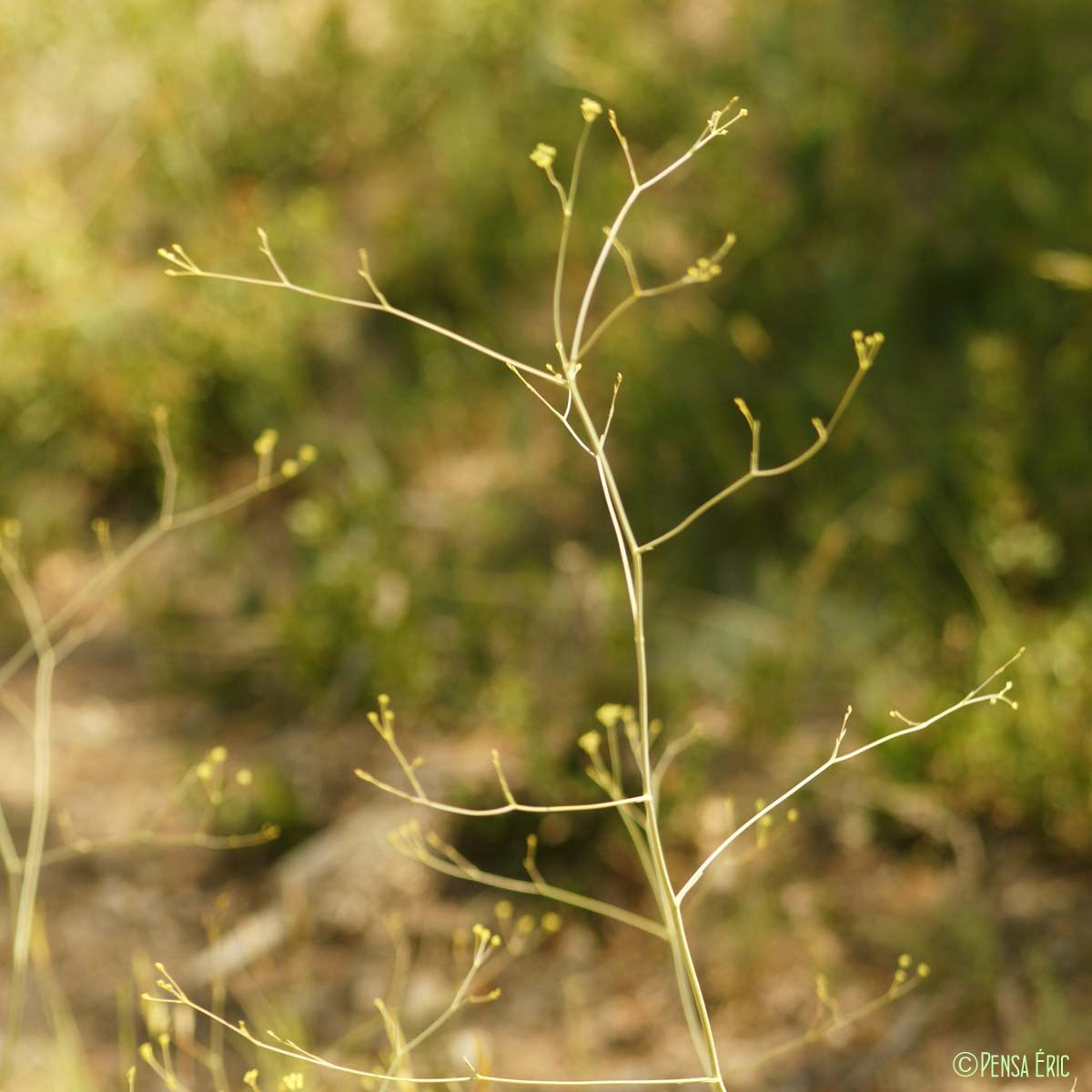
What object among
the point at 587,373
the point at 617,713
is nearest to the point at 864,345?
the point at 617,713

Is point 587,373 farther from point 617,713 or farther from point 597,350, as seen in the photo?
point 617,713

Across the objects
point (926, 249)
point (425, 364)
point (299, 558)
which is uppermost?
point (926, 249)

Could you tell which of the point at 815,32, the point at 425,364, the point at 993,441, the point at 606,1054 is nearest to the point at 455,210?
the point at 425,364

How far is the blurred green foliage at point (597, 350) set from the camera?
9.79 ft

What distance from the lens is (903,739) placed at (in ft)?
8.36

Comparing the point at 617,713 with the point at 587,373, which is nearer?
the point at 617,713

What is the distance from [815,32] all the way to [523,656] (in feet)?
8.16

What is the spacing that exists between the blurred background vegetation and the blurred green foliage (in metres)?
0.01

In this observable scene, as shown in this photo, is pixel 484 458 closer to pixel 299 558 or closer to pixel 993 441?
pixel 299 558

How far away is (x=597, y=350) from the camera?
3965 millimetres

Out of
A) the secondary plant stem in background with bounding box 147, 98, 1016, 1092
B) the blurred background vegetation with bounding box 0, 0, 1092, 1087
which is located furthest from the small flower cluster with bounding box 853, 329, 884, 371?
the blurred background vegetation with bounding box 0, 0, 1092, 1087

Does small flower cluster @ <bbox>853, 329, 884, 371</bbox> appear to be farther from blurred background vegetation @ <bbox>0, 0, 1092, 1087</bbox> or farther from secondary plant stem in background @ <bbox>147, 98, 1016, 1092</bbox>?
blurred background vegetation @ <bbox>0, 0, 1092, 1087</bbox>

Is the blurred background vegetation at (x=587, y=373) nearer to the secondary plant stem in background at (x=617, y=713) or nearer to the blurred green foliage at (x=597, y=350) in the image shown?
the blurred green foliage at (x=597, y=350)

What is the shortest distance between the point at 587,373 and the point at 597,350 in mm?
79
